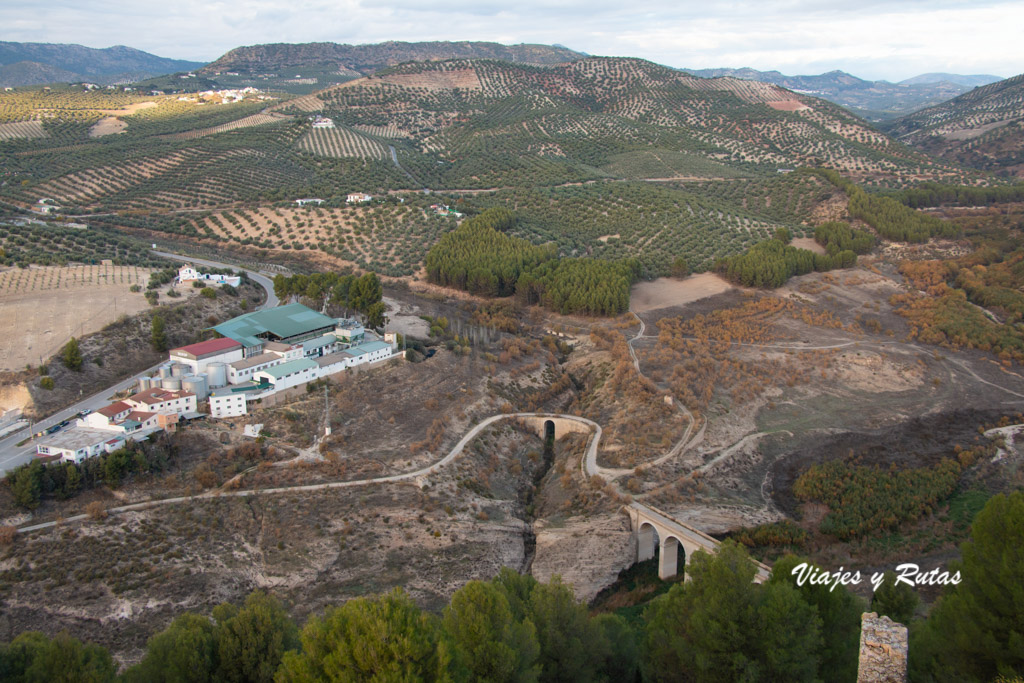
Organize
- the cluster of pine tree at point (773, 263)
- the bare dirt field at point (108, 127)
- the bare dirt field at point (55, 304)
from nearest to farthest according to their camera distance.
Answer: the bare dirt field at point (55, 304) < the cluster of pine tree at point (773, 263) < the bare dirt field at point (108, 127)

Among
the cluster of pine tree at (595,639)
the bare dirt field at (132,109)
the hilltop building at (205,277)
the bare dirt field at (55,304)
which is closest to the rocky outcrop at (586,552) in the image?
the cluster of pine tree at (595,639)

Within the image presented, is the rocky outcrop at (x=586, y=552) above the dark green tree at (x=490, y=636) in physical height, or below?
below

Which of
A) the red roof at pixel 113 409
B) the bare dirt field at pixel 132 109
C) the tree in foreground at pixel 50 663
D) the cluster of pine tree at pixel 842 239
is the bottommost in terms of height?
the red roof at pixel 113 409

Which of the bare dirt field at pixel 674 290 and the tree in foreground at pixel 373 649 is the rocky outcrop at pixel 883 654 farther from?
the bare dirt field at pixel 674 290

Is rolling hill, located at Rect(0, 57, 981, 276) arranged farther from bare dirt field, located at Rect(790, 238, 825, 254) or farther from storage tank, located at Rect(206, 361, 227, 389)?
storage tank, located at Rect(206, 361, 227, 389)

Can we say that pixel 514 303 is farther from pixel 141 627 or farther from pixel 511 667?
pixel 511 667

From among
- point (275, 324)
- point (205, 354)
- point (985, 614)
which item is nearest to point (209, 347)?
point (205, 354)

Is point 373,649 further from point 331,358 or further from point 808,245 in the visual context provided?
point 808,245

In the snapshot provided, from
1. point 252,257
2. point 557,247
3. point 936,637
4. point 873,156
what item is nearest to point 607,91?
point 873,156
